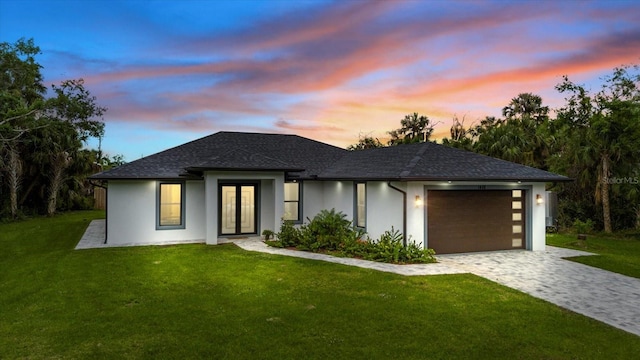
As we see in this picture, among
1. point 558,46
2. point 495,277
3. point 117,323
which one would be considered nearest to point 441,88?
point 558,46

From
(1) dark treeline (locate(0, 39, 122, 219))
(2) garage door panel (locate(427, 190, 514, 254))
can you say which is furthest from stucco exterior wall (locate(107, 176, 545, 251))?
(1) dark treeline (locate(0, 39, 122, 219))

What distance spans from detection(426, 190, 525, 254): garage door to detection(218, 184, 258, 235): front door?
709cm

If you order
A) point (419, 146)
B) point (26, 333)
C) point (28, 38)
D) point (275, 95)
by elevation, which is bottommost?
point (26, 333)

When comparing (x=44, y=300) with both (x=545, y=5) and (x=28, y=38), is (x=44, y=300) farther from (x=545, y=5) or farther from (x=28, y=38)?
(x=28, y=38)

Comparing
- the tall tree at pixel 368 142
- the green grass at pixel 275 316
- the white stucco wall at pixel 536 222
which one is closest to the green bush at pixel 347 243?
the green grass at pixel 275 316

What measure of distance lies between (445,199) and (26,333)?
10.6 m

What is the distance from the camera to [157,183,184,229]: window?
45.3ft

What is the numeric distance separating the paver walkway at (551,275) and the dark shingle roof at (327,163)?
2.44m

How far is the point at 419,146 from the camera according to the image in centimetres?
1478

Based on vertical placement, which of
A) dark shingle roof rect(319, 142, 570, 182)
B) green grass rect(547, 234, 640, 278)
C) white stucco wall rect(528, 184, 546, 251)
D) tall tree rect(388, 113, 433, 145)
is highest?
tall tree rect(388, 113, 433, 145)

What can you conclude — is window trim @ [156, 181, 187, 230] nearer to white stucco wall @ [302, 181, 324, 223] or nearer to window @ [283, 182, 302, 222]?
window @ [283, 182, 302, 222]

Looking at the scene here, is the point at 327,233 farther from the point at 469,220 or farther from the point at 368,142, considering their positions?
the point at 368,142

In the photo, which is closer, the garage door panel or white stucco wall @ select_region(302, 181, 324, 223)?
the garage door panel

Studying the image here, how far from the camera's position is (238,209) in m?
15.0
